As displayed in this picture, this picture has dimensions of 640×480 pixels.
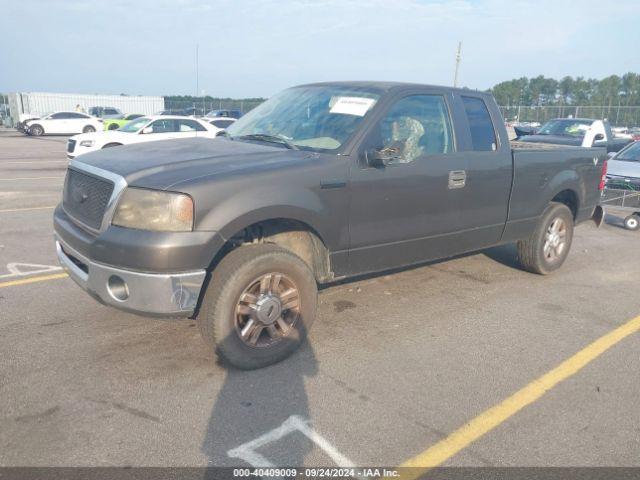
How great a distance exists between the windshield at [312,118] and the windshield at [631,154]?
744cm

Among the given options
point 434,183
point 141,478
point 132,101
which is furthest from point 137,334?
point 132,101

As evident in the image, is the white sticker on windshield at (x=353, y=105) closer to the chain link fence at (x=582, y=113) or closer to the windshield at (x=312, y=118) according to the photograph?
the windshield at (x=312, y=118)

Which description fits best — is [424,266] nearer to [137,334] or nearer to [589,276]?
[589,276]

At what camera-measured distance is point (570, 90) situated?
8681 centimetres

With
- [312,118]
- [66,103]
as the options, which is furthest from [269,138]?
[66,103]

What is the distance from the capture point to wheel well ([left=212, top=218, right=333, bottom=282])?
366 centimetres

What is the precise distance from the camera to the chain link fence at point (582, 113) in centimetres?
3466

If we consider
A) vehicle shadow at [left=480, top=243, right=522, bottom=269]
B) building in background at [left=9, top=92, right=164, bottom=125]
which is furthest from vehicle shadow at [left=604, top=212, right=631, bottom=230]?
building in background at [left=9, top=92, right=164, bottom=125]

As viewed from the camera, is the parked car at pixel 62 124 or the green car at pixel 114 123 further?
the parked car at pixel 62 124

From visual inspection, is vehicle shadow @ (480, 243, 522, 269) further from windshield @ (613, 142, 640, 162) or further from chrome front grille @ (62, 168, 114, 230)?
chrome front grille @ (62, 168, 114, 230)

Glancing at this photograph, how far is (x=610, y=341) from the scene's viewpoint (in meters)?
4.22

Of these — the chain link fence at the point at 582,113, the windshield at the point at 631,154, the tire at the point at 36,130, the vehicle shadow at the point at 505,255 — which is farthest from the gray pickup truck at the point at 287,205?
the chain link fence at the point at 582,113

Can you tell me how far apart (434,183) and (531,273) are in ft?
7.62

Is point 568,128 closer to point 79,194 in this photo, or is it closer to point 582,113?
point 79,194
